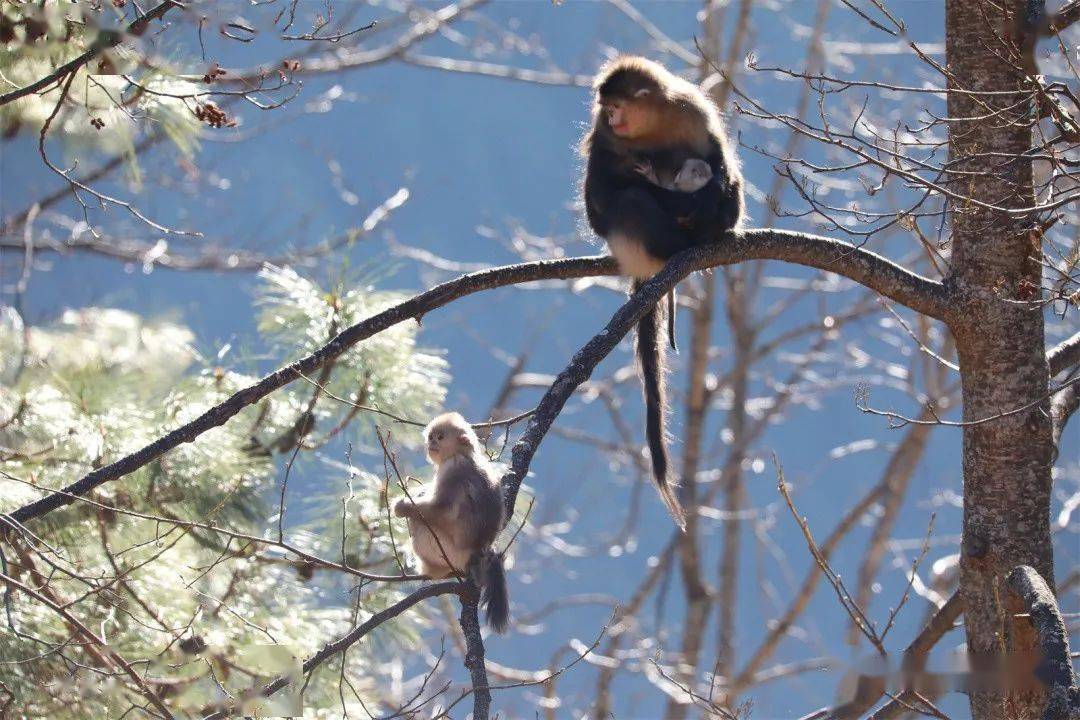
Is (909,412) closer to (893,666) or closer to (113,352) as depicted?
(113,352)

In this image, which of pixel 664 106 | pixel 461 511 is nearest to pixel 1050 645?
pixel 461 511

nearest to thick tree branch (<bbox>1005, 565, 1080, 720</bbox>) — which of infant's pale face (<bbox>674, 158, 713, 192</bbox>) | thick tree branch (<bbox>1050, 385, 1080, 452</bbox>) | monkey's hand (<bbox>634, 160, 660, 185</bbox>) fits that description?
thick tree branch (<bbox>1050, 385, 1080, 452</bbox>)

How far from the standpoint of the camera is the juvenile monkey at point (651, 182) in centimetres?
312

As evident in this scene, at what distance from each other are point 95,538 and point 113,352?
4.49 ft

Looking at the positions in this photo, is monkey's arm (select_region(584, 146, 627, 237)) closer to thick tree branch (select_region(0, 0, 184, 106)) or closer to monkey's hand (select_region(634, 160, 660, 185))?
monkey's hand (select_region(634, 160, 660, 185))

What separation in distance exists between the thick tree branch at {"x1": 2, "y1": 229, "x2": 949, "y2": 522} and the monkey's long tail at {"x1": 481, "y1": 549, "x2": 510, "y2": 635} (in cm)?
54

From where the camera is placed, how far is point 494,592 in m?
2.63

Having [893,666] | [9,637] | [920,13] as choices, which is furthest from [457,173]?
[893,666]

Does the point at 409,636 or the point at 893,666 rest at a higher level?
the point at 409,636

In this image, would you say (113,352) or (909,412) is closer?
(113,352)

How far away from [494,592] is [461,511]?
21cm

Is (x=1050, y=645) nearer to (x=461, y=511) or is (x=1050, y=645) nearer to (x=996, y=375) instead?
(x=996, y=375)

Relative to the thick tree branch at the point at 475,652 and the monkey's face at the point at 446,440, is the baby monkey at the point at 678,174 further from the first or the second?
the thick tree branch at the point at 475,652

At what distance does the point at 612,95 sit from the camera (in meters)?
3.38
